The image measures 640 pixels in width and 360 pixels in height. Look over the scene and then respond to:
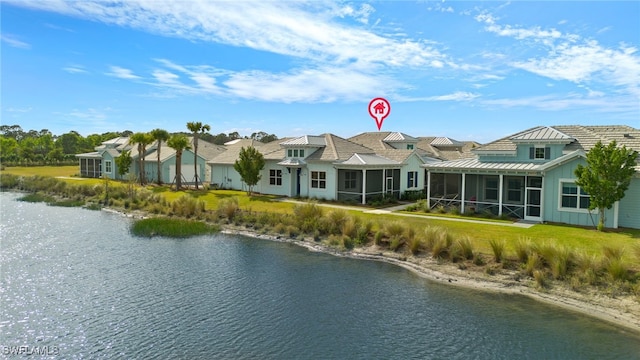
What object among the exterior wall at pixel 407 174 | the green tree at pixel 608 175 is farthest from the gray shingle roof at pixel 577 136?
the exterior wall at pixel 407 174

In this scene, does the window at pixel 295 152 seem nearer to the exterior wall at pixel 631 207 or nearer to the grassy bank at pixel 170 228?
the grassy bank at pixel 170 228

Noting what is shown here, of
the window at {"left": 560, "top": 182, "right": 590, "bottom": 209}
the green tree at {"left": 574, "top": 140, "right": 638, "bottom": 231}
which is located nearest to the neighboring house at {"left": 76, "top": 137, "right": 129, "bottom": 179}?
the window at {"left": 560, "top": 182, "right": 590, "bottom": 209}

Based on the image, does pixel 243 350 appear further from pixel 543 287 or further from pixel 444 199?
pixel 444 199

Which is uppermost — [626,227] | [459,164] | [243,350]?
[459,164]

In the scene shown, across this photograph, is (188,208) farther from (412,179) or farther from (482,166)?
(482,166)

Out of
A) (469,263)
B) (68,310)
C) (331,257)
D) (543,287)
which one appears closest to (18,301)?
(68,310)

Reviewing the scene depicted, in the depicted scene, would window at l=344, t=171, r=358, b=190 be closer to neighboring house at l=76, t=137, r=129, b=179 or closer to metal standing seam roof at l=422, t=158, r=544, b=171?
metal standing seam roof at l=422, t=158, r=544, b=171

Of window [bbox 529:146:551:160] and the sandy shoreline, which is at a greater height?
window [bbox 529:146:551:160]
